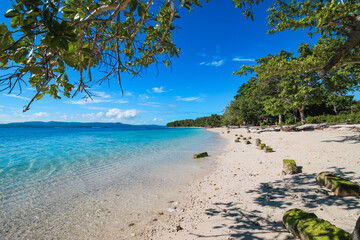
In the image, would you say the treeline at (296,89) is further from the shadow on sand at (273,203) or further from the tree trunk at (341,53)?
the shadow on sand at (273,203)

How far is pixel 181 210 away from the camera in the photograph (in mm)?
4258

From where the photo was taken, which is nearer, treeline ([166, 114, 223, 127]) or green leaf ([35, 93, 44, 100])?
Answer: green leaf ([35, 93, 44, 100])

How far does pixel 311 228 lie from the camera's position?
2.29m

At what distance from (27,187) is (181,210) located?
7.16 m

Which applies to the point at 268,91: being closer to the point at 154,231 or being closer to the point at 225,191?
the point at 225,191

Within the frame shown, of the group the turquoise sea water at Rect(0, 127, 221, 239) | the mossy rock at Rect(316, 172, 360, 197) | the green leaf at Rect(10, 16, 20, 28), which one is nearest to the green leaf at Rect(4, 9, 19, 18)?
the green leaf at Rect(10, 16, 20, 28)

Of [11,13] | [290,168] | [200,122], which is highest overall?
[200,122]

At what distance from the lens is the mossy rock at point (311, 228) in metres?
2.06

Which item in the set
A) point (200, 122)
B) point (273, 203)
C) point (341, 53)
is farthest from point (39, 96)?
point (200, 122)

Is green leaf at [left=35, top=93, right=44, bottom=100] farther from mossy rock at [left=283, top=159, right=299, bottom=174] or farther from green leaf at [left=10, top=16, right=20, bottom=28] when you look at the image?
mossy rock at [left=283, top=159, right=299, bottom=174]

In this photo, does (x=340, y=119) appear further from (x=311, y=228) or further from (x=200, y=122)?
(x=200, y=122)

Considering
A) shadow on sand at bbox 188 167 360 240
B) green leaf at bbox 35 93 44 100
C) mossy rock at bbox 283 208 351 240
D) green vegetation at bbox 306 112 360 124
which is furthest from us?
green vegetation at bbox 306 112 360 124

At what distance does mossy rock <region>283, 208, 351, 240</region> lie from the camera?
2.06 metres

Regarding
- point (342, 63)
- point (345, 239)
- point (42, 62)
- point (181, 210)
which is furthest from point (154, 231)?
point (342, 63)
